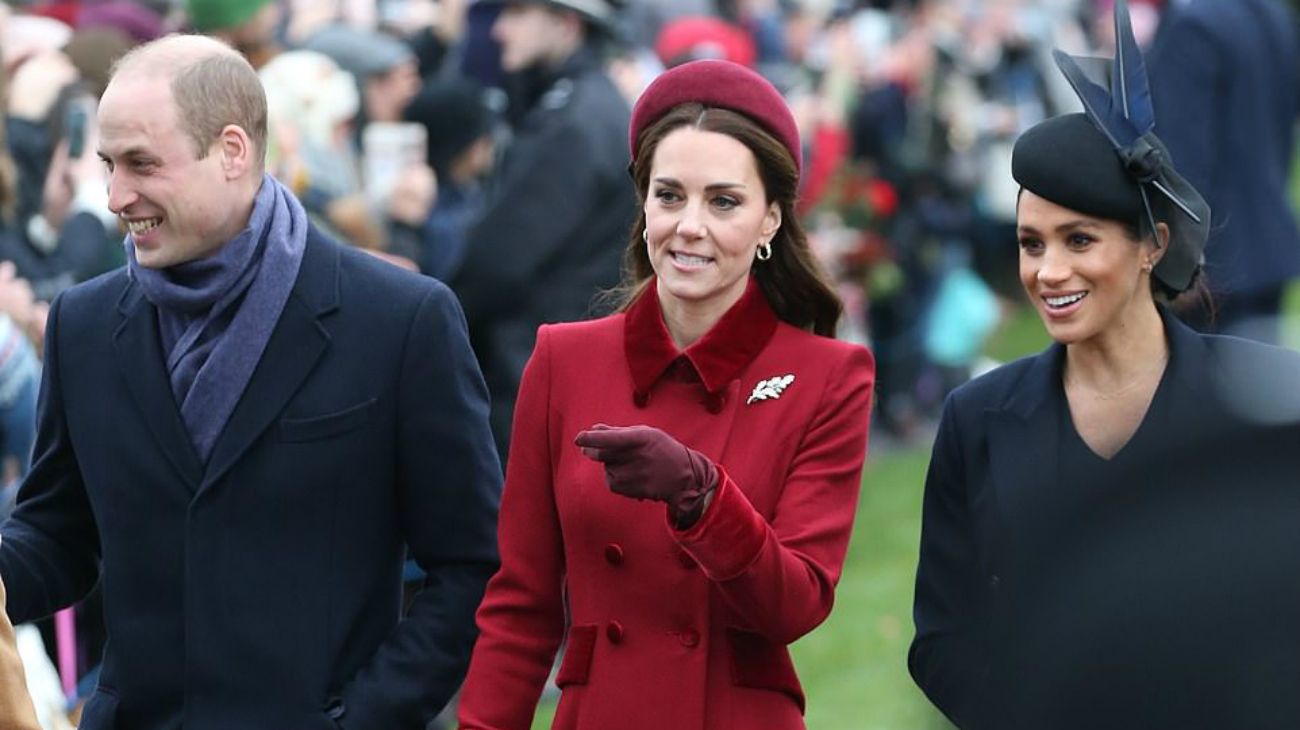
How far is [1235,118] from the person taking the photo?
8109mm

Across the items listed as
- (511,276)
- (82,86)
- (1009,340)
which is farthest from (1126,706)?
(1009,340)

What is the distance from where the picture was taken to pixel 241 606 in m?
4.39

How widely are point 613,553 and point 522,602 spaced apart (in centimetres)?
21

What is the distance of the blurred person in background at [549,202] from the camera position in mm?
8055

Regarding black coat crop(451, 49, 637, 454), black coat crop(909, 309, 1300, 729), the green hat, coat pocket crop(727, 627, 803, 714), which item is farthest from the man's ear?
the green hat

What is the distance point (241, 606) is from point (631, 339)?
0.86 m

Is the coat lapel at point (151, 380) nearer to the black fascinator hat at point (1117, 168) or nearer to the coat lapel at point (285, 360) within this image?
the coat lapel at point (285, 360)

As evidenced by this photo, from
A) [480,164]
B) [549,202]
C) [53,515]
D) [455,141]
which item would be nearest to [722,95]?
[53,515]

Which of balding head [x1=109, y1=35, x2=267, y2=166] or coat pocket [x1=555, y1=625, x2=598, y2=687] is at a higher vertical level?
balding head [x1=109, y1=35, x2=267, y2=166]

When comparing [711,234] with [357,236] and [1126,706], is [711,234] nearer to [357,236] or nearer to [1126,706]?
[1126,706]

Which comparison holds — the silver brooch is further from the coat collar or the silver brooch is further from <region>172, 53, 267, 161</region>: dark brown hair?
<region>172, 53, 267, 161</region>: dark brown hair

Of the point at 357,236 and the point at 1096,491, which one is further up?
the point at 1096,491

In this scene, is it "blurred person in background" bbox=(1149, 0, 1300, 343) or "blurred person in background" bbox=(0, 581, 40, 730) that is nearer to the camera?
"blurred person in background" bbox=(0, 581, 40, 730)

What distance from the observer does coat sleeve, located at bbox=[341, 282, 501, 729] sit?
4434 mm
